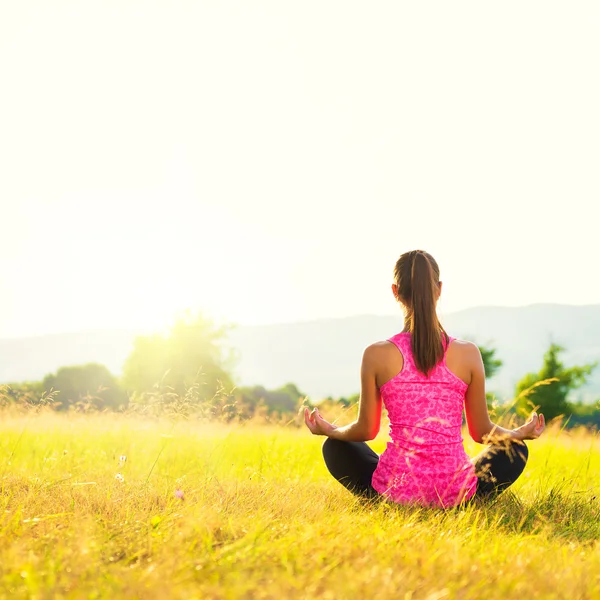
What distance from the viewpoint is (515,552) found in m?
3.14

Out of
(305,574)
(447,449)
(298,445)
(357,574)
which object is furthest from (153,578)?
(298,445)

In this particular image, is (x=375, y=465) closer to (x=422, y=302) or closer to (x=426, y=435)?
(x=426, y=435)

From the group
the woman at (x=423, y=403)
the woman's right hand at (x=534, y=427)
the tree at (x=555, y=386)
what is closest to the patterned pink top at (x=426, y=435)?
the woman at (x=423, y=403)

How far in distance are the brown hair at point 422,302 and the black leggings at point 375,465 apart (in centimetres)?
74

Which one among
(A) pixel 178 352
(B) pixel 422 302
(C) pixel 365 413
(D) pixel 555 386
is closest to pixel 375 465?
(C) pixel 365 413

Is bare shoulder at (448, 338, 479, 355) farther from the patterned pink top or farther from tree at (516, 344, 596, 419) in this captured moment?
tree at (516, 344, 596, 419)

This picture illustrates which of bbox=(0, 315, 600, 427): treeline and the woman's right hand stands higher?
the woman's right hand

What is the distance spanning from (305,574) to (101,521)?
4.04 ft

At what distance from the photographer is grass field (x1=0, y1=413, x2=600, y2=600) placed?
245 centimetres

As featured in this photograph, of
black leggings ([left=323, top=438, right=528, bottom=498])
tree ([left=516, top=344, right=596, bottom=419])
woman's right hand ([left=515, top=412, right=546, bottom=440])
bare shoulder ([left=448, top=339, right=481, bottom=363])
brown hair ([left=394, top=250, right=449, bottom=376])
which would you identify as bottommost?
tree ([left=516, top=344, right=596, bottom=419])

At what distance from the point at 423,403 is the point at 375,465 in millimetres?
596

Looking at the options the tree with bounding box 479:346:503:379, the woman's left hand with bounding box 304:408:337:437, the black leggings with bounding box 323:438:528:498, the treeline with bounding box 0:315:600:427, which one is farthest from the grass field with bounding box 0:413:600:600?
the tree with bounding box 479:346:503:379

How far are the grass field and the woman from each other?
0.20m

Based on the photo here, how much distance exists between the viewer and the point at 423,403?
13.7 feet
